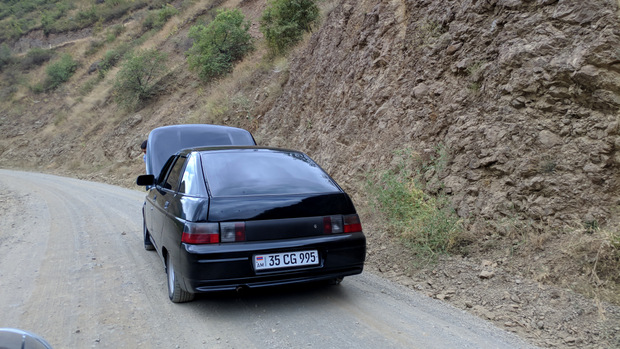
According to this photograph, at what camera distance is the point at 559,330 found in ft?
11.5

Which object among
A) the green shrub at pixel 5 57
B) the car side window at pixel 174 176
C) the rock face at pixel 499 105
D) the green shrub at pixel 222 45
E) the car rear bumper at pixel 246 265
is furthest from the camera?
the green shrub at pixel 5 57

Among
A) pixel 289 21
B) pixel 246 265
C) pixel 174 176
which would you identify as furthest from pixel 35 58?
pixel 246 265

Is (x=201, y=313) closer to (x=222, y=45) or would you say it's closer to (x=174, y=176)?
(x=174, y=176)

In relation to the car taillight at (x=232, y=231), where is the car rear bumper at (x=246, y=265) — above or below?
below

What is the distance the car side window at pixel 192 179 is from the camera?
403 centimetres

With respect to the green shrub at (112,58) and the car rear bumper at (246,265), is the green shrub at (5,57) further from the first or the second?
the car rear bumper at (246,265)

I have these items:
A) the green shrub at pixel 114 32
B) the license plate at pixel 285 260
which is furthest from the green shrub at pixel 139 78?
the license plate at pixel 285 260

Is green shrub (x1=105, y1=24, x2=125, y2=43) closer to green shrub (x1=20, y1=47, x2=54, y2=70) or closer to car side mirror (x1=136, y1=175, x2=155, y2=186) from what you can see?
green shrub (x1=20, y1=47, x2=54, y2=70)

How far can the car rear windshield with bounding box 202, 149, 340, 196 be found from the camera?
407 centimetres

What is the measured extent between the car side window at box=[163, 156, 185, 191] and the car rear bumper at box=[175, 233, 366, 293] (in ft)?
3.81

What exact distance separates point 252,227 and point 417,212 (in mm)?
2862

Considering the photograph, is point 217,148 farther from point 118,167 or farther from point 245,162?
point 118,167

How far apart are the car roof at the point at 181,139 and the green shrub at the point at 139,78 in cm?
1791

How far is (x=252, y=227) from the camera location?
3.72m
